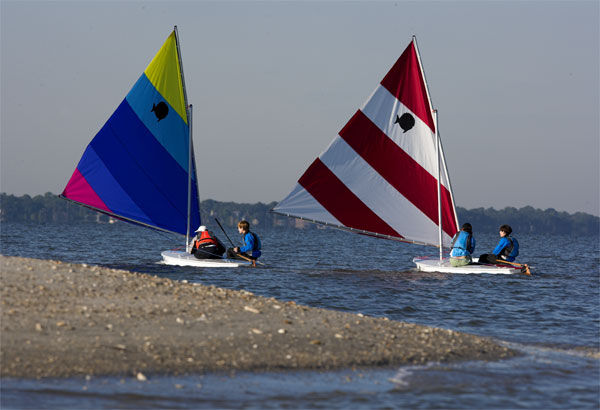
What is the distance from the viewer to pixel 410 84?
2461 cm

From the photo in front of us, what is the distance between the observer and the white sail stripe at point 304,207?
2450cm

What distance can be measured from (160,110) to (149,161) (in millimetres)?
1765

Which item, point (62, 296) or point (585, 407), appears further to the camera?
point (62, 296)

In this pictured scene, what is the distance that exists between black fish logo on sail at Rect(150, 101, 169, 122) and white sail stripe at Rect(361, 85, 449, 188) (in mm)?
6628

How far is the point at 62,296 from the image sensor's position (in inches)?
492

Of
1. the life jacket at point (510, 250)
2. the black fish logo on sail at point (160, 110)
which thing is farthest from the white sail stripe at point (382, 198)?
the black fish logo on sail at point (160, 110)

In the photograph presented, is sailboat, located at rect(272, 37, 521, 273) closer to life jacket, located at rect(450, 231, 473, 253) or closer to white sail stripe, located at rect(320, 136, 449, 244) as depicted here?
white sail stripe, located at rect(320, 136, 449, 244)

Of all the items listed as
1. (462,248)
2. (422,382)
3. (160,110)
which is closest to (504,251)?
(462,248)

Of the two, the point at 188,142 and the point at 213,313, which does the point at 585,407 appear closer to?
the point at 213,313

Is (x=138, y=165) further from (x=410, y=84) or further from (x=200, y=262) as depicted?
(x=410, y=84)

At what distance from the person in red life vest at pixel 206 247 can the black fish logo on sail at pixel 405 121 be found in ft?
23.1

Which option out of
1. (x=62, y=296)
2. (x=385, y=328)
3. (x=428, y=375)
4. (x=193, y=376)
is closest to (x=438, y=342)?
(x=385, y=328)

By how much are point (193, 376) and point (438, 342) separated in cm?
444

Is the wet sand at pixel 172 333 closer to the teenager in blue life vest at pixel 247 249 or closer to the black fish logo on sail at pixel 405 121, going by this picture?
the teenager in blue life vest at pixel 247 249
